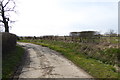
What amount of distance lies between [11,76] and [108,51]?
7.88 metres

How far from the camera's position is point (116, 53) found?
35.4ft

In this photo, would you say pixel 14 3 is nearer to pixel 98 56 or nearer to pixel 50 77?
pixel 98 56

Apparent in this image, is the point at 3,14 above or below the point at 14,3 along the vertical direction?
below

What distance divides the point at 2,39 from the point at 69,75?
7.04 metres

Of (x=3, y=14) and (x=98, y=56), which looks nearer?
(x=98, y=56)

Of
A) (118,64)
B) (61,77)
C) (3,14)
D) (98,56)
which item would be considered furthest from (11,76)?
(3,14)

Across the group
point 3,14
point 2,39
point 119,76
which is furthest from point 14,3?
point 119,76

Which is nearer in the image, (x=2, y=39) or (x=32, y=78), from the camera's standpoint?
(x=32, y=78)

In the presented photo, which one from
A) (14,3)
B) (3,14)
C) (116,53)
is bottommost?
(116,53)

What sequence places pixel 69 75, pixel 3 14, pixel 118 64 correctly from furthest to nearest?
pixel 3 14 → pixel 118 64 → pixel 69 75

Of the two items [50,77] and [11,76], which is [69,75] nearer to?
[50,77]

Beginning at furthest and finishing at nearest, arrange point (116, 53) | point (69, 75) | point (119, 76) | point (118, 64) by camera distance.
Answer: point (116, 53) < point (118, 64) < point (69, 75) < point (119, 76)

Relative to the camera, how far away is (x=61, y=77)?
711 cm

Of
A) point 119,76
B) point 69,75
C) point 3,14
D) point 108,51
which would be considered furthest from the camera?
point 3,14
